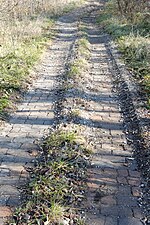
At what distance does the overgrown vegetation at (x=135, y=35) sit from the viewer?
393 inches

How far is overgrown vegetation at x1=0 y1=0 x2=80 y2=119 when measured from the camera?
781 centimetres

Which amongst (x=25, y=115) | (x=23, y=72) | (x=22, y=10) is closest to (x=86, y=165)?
(x=25, y=115)

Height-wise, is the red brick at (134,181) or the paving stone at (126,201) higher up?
the paving stone at (126,201)

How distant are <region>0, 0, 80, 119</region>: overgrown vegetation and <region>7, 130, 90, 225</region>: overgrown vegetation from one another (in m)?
1.78

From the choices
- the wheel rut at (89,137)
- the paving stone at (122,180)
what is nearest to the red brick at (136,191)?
the wheel rut at (89,137)

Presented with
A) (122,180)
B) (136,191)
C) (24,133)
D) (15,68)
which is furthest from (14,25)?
(136,191)

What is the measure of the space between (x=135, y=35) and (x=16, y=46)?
5.71 metres

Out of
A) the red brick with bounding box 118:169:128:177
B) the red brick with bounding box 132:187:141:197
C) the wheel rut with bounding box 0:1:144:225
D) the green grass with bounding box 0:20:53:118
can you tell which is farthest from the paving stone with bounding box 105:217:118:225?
the green grass with bounding box 0:20:53:118

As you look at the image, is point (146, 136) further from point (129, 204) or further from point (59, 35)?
point (59, 35)

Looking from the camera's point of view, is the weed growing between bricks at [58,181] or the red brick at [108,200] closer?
the weed growing between bricks at [58,181]

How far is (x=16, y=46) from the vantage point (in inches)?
444

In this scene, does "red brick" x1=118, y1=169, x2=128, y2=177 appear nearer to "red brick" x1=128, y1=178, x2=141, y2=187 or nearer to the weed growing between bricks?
"red brick" x1=128, y1=178, x2=141, y2=187

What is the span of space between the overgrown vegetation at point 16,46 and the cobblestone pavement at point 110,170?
1.61m

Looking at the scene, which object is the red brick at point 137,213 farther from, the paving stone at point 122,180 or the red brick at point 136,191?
the paving stone at point 122,180
